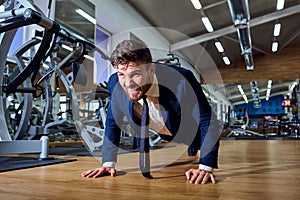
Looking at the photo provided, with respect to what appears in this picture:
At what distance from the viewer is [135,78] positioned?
100 centimetres

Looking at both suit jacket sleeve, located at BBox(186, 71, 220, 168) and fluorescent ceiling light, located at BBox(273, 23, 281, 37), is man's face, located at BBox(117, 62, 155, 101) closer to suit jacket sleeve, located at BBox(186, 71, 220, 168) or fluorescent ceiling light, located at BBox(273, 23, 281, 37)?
suit jacket sleeve, located at BBox(186, 71, 220, 168)

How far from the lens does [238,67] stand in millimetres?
9984

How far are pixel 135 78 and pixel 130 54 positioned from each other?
0.29 feet

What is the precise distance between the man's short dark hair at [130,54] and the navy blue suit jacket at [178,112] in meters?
0.10

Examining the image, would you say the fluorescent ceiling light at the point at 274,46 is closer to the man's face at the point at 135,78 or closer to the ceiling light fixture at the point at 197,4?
the ceiling light fixture at the point at 197,4

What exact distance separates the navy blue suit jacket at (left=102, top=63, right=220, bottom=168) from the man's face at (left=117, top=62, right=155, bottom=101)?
98 millimetres

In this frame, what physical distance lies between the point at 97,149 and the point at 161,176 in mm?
1671

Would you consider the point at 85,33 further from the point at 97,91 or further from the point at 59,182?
the point at 59,182

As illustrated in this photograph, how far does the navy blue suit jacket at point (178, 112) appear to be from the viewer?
105 cm

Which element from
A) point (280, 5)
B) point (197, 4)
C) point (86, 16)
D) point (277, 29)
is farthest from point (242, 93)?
point (86, 16)

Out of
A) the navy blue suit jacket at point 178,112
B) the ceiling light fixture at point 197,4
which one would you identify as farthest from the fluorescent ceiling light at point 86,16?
the navy blue suit jacket at point 178,112

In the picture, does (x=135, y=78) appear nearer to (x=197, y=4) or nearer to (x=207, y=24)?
(x=197, y=4)

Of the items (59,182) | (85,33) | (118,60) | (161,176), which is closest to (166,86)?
(118,60)

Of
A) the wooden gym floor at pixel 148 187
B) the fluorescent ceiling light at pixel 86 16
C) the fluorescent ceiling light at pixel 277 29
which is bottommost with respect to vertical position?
the wooden gym floor at pixel 148 187
